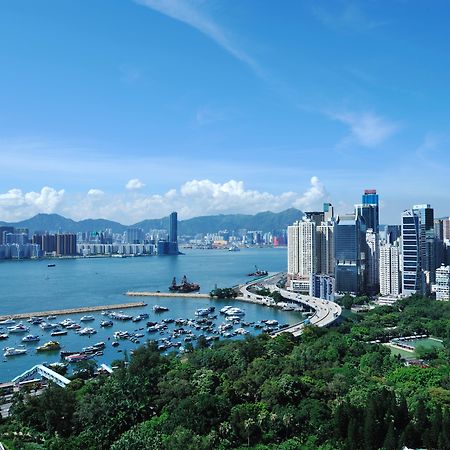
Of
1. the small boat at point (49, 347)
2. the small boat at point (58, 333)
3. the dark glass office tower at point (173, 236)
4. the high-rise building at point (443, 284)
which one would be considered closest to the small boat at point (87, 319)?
the small boat at point (58, 333)

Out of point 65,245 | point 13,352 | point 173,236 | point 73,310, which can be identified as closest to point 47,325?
point 73,310

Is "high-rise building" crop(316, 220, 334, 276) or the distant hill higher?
the distant hill

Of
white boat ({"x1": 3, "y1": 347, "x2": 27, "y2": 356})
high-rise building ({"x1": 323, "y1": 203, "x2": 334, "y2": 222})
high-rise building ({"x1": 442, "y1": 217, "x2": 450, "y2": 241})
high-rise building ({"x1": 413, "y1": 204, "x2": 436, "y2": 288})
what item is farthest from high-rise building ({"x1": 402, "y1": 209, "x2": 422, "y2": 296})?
white boat ({"x1": 3, "y1": 347, "x2": 27, "y2": 356})

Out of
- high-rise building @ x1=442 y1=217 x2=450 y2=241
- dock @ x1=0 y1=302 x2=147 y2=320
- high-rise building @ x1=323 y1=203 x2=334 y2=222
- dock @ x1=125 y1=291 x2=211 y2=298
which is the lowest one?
dock @ x1=0 y1=302 x2=147 y2=320

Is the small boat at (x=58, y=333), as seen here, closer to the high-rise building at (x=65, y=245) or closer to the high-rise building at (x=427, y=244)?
the high-rise building at (x=427, y=244)

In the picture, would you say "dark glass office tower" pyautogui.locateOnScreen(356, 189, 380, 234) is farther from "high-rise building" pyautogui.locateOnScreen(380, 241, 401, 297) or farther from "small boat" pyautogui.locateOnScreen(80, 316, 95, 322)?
"small boat" pyautogui.locateOnScreen(80, 316, 95, 322)

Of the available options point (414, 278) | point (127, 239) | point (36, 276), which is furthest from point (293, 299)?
point (127, 239)

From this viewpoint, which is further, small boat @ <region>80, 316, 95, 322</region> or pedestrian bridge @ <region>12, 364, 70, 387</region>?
small boat @ <region>80, 316, 95, 322</region>

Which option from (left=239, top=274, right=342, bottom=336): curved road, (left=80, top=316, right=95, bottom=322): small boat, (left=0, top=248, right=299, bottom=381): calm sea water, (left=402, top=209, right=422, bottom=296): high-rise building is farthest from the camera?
(left=402, top=209, right=422, bottom=296): high-rise building
